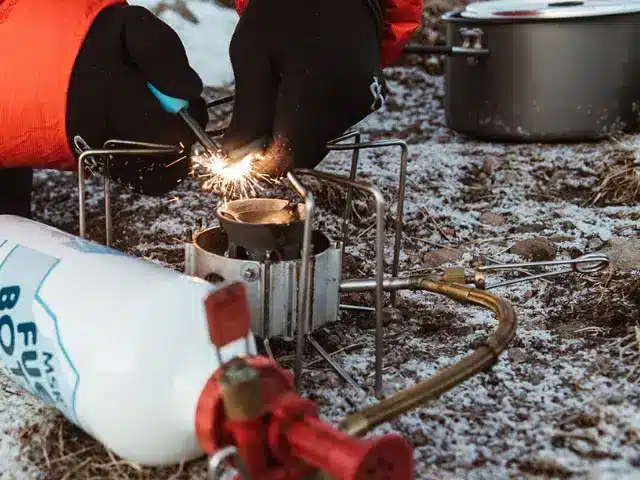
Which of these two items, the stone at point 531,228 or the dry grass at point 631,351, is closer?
the dry grass at point 631,351

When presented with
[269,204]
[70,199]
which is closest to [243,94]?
[269,204]

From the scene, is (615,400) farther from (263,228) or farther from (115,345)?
(115,345)

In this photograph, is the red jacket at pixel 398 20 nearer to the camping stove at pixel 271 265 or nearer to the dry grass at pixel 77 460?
the camping stove at pixel 271 265

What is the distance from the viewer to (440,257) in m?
1.99

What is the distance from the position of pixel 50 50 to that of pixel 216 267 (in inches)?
23.3

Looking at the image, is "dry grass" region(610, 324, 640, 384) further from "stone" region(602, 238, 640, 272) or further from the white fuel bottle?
the white fuel bottle

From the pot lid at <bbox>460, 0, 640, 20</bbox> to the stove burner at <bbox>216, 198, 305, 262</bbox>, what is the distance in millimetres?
1673

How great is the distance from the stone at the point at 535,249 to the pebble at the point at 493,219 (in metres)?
0.23

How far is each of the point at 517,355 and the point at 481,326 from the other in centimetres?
15

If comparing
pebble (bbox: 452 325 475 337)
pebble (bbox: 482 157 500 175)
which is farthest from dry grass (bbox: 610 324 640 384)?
pebble (bbox: 482 157 500 175)

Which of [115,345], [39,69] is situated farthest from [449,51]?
[115,345]

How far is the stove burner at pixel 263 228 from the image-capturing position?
52.2 inches

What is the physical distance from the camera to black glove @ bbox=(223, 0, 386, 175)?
4.44ft

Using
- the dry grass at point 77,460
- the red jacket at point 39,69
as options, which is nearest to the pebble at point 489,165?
the red jacket at point 39,69
